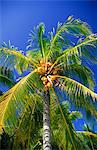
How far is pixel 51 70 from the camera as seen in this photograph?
31.2 feet

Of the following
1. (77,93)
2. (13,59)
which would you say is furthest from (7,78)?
(77,93)

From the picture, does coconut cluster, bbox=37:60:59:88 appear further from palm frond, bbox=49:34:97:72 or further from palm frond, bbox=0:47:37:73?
palm frond, bbox=0:47:37:73

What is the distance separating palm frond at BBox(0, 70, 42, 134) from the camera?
828 cm

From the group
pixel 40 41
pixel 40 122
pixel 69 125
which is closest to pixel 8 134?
pixel 40 122

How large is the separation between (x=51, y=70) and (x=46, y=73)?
149 mm

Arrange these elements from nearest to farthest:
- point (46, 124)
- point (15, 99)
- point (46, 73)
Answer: point (15, 99), point (46, 124), point (46, 73)

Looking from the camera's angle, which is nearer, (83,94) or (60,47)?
(83,94)

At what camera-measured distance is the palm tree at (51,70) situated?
29.5 feet

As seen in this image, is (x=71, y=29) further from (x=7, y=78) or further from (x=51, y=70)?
(x=7, y=78)

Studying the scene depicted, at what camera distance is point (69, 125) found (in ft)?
31.9

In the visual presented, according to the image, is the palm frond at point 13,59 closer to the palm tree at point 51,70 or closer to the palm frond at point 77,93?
the palm tree at point 51,70

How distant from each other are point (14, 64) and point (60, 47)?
132 centimetres

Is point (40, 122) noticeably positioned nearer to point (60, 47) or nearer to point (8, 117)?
point (60, 47)

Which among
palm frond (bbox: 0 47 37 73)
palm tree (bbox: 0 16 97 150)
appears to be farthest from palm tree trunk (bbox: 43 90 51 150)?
palm frond (bbox: 0 47 37 73)
